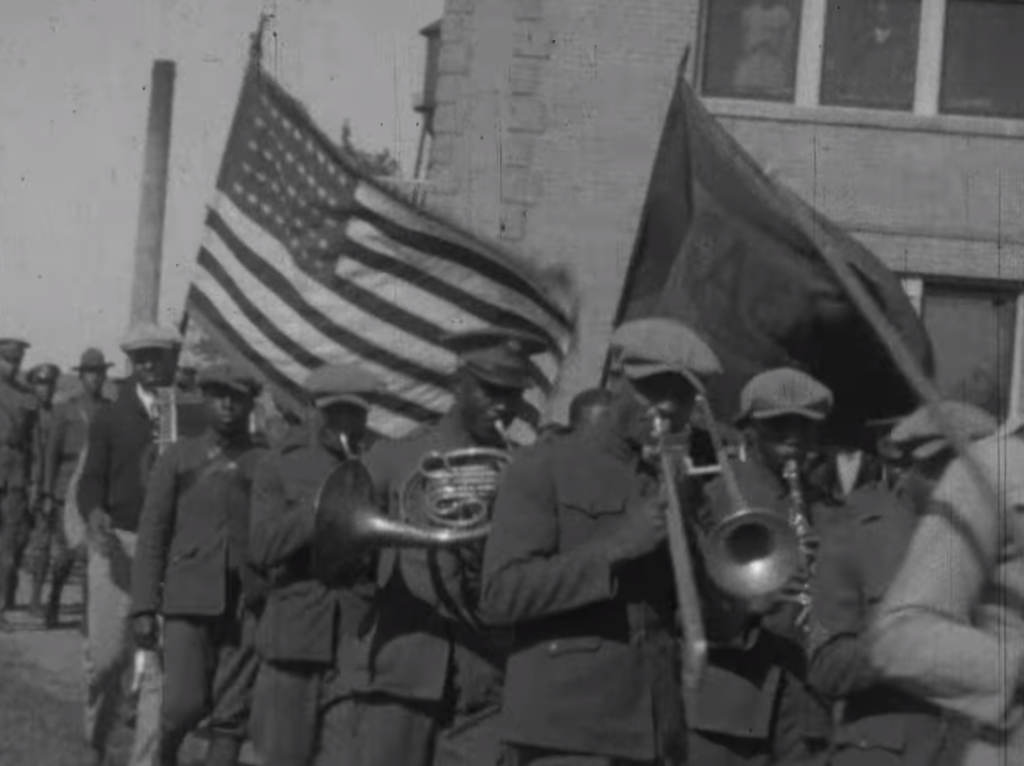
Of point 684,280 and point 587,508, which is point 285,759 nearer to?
point 587,508

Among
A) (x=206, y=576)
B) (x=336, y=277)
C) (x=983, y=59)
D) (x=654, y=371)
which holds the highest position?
(x=983, y=59)

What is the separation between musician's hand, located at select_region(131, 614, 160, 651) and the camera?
12.1 metres

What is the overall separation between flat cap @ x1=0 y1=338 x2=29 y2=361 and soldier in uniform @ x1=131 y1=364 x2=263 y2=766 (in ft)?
28.9

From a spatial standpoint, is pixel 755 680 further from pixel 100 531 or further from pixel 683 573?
pixel 100 531

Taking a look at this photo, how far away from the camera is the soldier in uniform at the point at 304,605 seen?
10.8 m

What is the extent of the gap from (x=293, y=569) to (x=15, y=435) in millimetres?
10044

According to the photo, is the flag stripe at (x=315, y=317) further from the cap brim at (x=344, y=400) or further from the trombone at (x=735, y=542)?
the trombone at (x=735, y=542)

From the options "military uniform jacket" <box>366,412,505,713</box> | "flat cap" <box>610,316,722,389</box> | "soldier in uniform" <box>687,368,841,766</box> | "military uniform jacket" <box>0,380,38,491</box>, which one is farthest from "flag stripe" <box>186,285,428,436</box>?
"military uniform jacket" <box>0,380,38,491</box>

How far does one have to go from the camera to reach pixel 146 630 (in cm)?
1208

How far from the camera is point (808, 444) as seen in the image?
33.7 feet

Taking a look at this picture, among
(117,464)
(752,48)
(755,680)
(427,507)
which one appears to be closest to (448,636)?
(427,507)

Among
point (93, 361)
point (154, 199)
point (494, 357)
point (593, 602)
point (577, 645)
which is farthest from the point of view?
point (93, 361)

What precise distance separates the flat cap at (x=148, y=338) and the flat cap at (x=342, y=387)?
Result: 2063mm

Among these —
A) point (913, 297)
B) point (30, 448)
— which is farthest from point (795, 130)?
point (30, 448)
